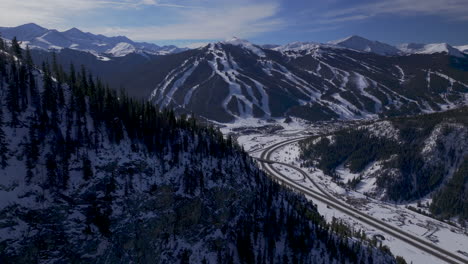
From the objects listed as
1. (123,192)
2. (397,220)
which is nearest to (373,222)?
(397,220)

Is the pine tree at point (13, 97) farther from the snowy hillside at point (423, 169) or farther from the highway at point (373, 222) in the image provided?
the snowy hillside at point (423, 169)

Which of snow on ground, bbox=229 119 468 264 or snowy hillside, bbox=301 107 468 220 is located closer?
snow on ground, bbox=229 119 468 264

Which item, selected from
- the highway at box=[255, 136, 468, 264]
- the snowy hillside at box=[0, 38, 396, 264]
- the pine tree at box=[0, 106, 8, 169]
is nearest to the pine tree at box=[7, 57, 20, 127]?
the snowy hillside at box=[0, 38, 396, 264]

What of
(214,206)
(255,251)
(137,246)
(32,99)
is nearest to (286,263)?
(255,251)

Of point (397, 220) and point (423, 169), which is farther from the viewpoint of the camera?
point (423, 169)

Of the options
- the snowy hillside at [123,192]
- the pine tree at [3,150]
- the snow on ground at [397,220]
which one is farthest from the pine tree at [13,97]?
the snow on ground at [397,220]

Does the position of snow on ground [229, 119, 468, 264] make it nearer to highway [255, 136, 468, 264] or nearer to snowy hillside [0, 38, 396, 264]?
highway [255, 136, 468, 264]

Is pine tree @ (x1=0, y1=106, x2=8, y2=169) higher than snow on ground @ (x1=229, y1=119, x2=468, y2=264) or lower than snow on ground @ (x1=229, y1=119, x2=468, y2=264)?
higher

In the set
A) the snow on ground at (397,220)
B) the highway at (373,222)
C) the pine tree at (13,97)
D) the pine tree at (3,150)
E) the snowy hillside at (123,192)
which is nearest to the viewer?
the pine tree at (3,150)

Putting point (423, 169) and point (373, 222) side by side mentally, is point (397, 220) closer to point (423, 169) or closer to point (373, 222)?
point (373, 222)
